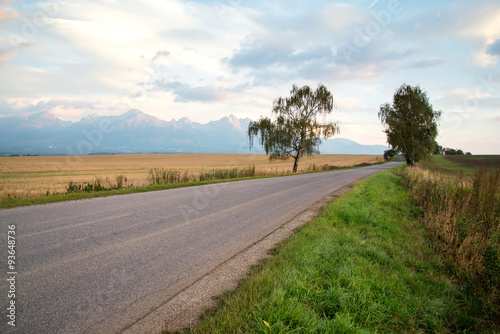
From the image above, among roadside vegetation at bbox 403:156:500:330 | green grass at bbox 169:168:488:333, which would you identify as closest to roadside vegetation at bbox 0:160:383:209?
green grass at bbox 169:168:488:333

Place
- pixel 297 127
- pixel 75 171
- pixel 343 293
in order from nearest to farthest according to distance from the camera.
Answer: pixel 343 293 < pixel 297 127 < pixel 75 171

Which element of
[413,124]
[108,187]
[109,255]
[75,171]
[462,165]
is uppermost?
[413,124]

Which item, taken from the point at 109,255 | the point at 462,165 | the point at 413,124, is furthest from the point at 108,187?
the point at 462,165

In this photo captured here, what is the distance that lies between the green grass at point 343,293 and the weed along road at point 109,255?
0.96 meters

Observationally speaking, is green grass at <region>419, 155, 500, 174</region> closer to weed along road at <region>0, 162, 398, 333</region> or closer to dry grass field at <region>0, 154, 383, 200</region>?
weed along road at <region>0, 162, 398, 333</region>

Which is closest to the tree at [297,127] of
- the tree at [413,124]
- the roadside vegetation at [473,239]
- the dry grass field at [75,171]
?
the dry grass field at [75,171]

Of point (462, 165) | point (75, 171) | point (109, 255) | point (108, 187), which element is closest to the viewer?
point (109, 255)

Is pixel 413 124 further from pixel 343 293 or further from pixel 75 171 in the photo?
pixel 75 171

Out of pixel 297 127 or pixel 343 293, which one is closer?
pixel 343 293

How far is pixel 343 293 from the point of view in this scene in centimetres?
319

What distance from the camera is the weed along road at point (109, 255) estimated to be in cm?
280

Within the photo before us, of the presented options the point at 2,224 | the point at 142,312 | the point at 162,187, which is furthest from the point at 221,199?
the point at 142,312

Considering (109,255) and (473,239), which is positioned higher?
(473,239)

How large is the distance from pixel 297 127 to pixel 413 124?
16.0 m
